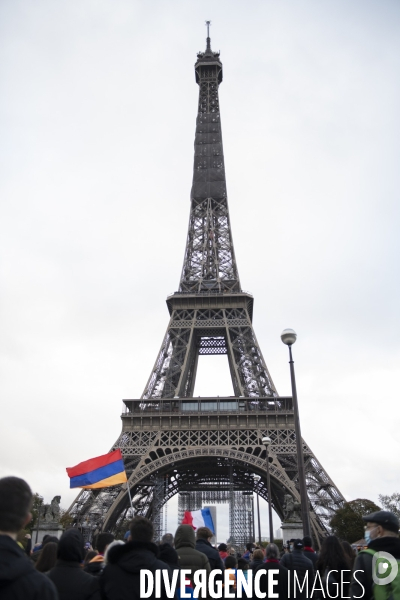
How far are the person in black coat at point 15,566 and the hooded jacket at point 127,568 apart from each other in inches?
73.0

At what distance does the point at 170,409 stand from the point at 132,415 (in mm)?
3393

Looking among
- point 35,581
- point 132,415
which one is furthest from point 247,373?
point 35,581

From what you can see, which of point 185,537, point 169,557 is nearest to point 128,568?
point 169,557

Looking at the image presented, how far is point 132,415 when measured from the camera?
45.9 m

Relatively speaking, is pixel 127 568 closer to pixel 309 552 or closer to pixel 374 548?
pixel 374 548

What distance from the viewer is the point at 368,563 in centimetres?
512

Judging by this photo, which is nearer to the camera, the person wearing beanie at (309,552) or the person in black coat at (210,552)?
the person in black coat at (210,552)

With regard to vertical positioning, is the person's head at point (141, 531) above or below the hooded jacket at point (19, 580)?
above

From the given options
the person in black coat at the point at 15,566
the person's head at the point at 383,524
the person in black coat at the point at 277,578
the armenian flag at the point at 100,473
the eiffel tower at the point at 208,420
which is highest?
the eiffel tower at the point at 208,420

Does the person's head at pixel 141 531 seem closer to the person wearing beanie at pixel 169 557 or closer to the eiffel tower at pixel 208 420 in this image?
the person wearing beanie at pixel 169 557

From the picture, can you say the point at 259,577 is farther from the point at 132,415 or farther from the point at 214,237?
the point at 214,237

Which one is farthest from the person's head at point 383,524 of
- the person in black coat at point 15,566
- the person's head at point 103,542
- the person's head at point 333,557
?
the person's head at point 103,542

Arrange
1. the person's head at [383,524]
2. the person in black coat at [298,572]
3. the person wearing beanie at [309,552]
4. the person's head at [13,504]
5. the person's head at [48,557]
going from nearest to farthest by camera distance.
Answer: the person's head at [13,504]
the person's head at [383,524]
the person's head at [48,557]
the person in black coat at [298,572]
the person wearing beanie at [309,552]

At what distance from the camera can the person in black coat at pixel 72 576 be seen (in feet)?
17.5
